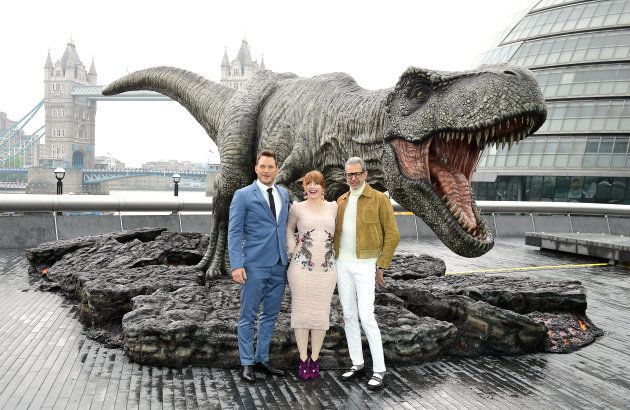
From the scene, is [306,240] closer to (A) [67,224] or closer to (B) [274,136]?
(B) [274,136]

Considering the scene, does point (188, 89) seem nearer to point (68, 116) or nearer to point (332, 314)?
point (332, 314)

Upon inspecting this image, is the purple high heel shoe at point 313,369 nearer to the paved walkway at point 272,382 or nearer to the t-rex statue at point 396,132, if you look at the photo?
the paved walkway at point 272,382

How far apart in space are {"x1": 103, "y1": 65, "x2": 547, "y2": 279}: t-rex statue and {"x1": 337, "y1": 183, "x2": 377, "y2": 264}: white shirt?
50 centimetres

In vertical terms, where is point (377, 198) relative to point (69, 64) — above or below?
below

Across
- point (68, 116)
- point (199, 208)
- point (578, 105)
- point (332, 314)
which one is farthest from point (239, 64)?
point (332, 314)

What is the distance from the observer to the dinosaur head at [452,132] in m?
3.52

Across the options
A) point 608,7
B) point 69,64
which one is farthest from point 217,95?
point 69,64

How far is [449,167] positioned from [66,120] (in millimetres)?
104106

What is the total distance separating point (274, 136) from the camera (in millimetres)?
5289

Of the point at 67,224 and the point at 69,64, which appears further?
the point at 69,64

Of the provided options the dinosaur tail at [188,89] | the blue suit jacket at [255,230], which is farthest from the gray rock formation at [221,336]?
the dinosaur tail at [188,89]

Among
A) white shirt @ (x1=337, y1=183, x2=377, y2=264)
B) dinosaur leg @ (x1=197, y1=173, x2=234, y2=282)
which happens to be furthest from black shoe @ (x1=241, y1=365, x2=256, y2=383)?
dinosaur leg @ (x1=197, y1=173, x2=234, y2=282)

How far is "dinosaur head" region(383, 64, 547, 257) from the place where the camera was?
138 inches

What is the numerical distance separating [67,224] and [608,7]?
26.8 m
